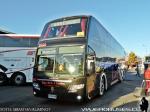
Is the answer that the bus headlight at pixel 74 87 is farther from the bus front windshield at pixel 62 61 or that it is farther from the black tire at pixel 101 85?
the black tire at pixel 101 85

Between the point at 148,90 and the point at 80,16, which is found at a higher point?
the point at 80,16

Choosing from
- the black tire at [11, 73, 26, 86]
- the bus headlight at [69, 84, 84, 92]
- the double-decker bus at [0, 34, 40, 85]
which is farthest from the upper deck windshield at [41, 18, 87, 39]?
the black tire at [11, 73, 26, 86]

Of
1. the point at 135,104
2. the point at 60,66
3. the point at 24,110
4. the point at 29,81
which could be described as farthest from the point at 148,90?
the point at 29,81

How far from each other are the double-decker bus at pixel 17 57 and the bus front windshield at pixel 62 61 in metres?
8.63

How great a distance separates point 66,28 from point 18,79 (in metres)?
9.56

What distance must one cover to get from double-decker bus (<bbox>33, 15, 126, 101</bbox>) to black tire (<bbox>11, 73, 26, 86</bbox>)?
8.55 metres

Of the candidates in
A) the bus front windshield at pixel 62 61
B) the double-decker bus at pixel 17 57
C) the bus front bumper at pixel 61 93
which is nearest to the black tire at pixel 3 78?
the double-decker bus at pixel 17 57

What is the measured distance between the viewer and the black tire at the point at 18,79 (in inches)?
833

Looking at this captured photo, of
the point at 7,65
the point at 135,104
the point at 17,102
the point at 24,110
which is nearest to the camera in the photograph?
the point at 24,110

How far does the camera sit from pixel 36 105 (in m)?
11.9

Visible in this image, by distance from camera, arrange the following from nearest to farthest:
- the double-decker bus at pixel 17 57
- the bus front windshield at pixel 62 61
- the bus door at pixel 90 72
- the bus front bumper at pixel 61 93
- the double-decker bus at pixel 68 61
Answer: the bus front bumper at pixel 61 93 < the double-decker bus at pixel 68 61 < the bus front windshield at pixel 62 61 < the bus door at pixel 90 72 < the double-decker bus at pixel 17 57

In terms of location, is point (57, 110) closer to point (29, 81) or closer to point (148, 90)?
point (148, 90)

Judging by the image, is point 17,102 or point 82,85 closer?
point 82,85

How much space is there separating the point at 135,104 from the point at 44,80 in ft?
12.1
